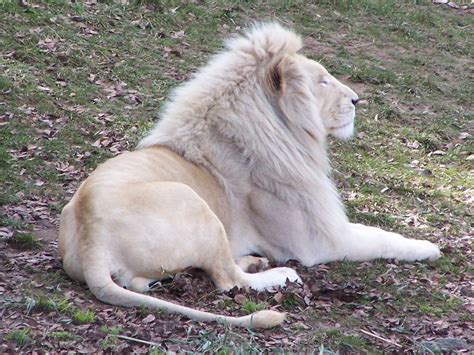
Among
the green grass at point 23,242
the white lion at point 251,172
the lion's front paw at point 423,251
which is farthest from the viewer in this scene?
the lion's front paw at point 423,251

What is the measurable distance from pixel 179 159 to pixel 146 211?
759 mm

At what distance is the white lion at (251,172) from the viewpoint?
466cm

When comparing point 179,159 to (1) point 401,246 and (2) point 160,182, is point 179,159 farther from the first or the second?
(1) point 401,246

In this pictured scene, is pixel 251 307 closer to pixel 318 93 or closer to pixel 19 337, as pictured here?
pixel 19 337

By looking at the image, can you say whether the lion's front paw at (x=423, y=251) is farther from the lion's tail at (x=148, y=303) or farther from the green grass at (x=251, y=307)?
the lion's tail at (x=148, y=303)

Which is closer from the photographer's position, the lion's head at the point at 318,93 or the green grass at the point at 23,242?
the green grass at the point at 23,242

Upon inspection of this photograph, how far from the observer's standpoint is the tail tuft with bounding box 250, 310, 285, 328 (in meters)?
4.10

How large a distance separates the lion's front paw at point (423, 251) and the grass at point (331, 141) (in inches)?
2.4

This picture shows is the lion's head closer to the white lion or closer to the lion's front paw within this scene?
the white lion

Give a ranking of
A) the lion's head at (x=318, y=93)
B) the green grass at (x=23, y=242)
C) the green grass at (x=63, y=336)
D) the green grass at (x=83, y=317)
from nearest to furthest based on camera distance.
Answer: the green grass at (x=63, y=336) → the green grass at (x=83, y=317) → the green grass at (x=23, y=242) → the lion's head at (x=318, y=93)

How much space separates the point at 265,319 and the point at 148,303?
523mm

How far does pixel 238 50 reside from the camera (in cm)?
554

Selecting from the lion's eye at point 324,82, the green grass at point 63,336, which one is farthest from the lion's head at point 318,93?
the green grass at point 63,336

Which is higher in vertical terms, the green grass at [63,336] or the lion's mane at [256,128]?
the lion's mane at [256,128]
